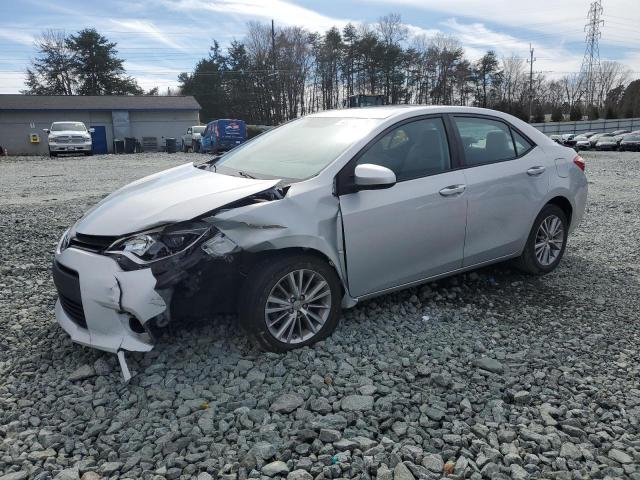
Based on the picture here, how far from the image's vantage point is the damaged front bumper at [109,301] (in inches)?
119

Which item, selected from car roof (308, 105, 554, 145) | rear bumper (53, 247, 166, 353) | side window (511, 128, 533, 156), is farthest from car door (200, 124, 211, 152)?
rear bumper (53, 247, 166, 353)

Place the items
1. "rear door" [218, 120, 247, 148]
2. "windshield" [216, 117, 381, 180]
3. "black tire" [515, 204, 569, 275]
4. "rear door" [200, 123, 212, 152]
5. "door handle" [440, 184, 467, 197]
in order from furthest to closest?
1. "rear door" [200, 123, 212, 152]
2. "rear door" [218, 120, 247, 148]
3. "black tire" [515, 204, 569, 275]
4. "door handle" [440, 184, 467, 197]
5. "windshield" [216, 117, 381, 180]

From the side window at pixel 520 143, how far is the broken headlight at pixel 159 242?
3078mm

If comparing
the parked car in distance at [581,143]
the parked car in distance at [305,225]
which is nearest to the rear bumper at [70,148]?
the parked car in distance at [305,225]

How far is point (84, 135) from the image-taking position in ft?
92.2

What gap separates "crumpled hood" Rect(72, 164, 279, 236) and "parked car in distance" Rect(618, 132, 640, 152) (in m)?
36.5

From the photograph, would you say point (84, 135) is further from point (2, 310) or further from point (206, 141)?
point (2, 310)

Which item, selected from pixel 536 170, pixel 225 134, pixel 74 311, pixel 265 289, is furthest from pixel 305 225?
pixel 225 134

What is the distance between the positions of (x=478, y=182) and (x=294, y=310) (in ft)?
6.27

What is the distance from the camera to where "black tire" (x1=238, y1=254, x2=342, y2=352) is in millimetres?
3273

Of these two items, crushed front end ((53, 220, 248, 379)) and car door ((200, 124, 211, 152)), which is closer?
crushed front end ((53, 220, 248, 379))

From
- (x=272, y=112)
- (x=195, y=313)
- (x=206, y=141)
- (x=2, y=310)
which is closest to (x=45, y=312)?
(x=2, y=310)

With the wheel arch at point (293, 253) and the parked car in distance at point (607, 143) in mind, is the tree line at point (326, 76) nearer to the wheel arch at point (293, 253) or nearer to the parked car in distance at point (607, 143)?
the parked car in distance at point (607, 143)

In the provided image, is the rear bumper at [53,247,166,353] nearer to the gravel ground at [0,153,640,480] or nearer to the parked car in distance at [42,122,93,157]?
the gravel ground at [0,153,640,480]
